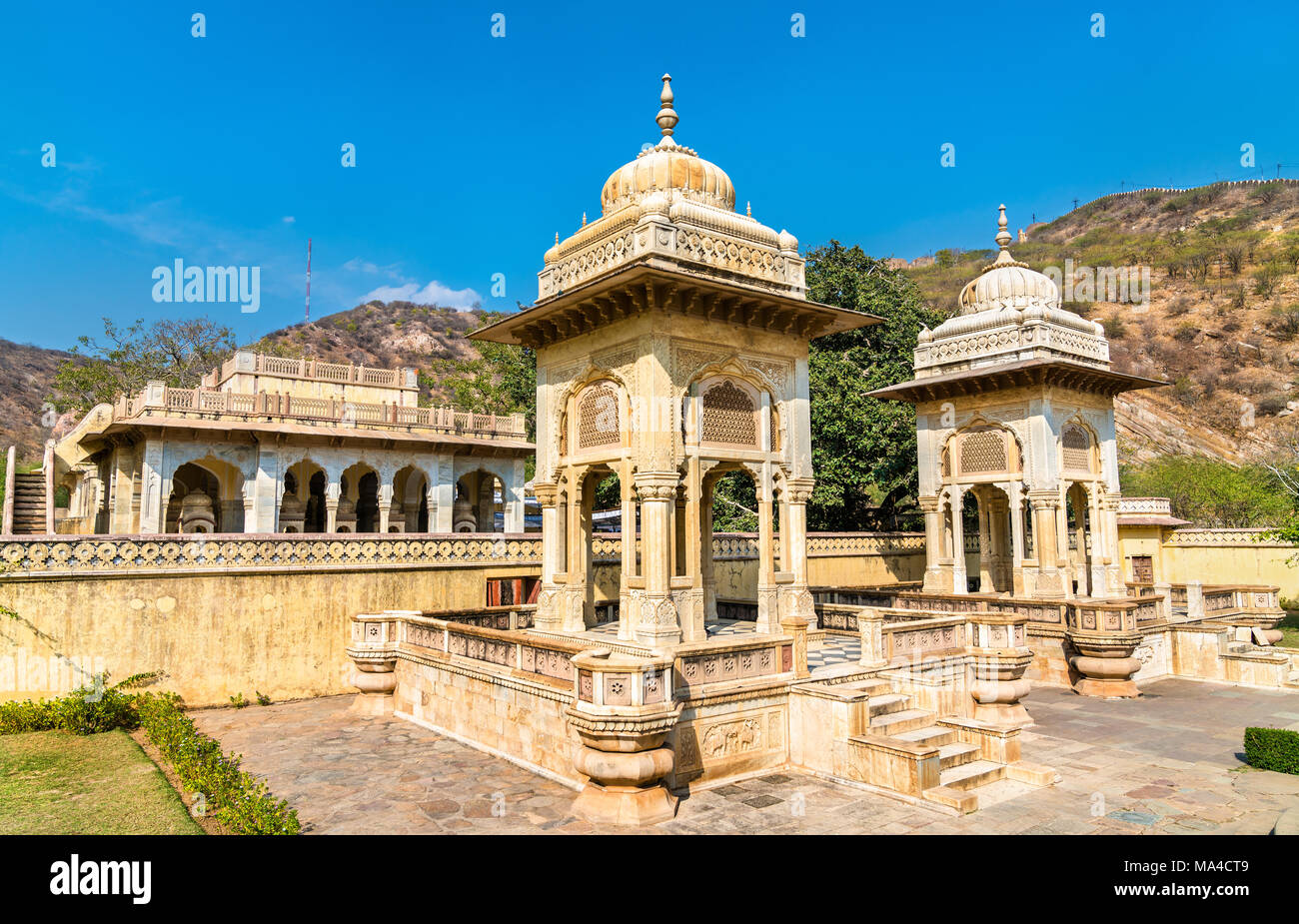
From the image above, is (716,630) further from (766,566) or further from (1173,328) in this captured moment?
(1173,328)

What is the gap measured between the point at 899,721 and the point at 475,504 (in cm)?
1957

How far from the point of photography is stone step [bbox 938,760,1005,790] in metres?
8.68

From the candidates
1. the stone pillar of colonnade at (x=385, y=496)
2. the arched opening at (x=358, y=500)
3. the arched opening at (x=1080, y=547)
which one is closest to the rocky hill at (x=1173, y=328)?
the arched opening at (x=358, y=500)

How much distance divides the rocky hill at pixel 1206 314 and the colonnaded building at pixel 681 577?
29767 millimetres

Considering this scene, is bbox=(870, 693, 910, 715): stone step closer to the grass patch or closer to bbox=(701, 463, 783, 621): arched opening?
bbox=(701, 463, 783, 621): arched opening

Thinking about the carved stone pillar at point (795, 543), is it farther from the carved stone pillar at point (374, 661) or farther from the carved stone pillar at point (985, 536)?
the carved stone pillar at point (985, 536)

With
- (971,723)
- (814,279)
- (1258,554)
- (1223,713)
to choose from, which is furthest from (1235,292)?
(971,723)

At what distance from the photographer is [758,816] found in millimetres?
8125

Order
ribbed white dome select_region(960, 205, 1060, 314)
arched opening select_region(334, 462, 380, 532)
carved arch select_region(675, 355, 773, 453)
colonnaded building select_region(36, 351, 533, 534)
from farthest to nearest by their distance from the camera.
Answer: arched opening select_region(334, 462, 380, 532), colonnaded building select_region(36, 351, 533, 534), ribbed white dome select_region(960, 205, 1060, 314), carved arch select_region(675, 355, 773, 453)

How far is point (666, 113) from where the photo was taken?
1262cm

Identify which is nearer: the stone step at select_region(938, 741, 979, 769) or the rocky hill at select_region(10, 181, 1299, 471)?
the stone step at select_region(938, 741, 979, 769)

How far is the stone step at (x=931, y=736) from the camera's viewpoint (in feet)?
30.6

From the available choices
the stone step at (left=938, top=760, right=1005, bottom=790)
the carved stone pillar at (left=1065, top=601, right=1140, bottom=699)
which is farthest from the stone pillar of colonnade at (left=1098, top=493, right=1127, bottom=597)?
the stone step at (left=938, top=760, right=1005, bottom=790)

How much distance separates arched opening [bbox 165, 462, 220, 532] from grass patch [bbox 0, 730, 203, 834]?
11.3 metres
